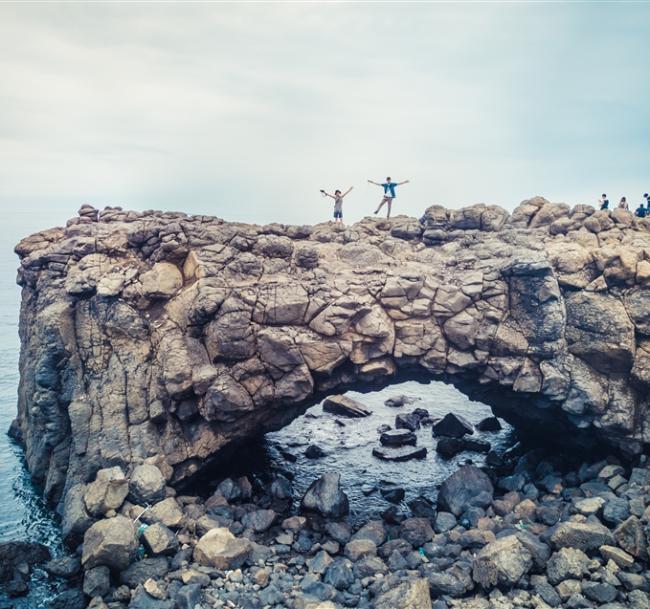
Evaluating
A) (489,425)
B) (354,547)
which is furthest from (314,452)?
(489,425)

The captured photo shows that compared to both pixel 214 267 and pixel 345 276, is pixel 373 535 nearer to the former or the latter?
pixel 345 276

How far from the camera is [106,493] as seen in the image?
2355 centimetres

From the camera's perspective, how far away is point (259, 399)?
2684 centimetres

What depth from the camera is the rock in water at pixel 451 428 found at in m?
39.1

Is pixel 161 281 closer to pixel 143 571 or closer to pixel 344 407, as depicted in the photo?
pixel 143 571

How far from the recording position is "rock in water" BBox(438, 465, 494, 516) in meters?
27.8

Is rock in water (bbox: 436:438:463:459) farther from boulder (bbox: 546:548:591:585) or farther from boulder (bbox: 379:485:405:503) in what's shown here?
boulder (bbox: 546:548:591:585)

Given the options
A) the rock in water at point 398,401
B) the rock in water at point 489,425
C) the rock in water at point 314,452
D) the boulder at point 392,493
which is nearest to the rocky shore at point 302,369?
the boulder at point 392,493

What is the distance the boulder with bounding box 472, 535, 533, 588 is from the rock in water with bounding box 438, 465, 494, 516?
255 inches

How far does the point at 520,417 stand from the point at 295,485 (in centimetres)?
1594

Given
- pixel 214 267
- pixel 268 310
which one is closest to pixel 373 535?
pixel 268 310

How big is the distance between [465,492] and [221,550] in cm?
1422

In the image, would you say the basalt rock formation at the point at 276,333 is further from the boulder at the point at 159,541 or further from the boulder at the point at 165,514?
the boulder at the point at 159,541

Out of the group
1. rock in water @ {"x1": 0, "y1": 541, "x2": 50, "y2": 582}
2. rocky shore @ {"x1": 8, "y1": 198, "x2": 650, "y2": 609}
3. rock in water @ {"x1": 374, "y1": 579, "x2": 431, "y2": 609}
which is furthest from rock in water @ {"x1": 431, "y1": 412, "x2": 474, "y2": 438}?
rock in water @ {"x1": 0, "y1": 541, "x2": 50, "y2": 582}
